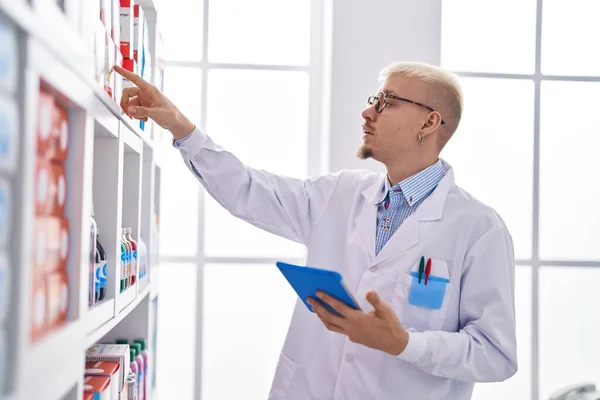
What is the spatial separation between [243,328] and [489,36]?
1.83m

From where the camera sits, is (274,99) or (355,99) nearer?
(355,99)

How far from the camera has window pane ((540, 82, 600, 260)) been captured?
2.91m

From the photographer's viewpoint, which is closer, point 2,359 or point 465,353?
point 2,359

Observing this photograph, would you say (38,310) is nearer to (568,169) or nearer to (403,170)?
(403,170)

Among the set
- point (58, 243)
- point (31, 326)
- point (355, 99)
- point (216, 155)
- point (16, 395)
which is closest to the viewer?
point (16, 395)

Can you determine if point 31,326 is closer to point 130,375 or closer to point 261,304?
point 130,375

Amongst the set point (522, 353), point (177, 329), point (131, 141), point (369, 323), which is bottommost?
point (522, 353)

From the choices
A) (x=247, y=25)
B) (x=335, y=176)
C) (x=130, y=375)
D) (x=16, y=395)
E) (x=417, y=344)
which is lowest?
(x=130, y=375)

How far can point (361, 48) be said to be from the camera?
2617 millimetres

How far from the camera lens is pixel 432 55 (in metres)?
2.64

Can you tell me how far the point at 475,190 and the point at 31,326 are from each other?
241 centimetres

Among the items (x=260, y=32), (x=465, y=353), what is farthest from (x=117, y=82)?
(x=260, y=32)

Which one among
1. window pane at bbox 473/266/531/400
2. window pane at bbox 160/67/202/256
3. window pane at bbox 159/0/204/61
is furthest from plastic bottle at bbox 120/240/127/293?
window pane at bbox 473/266/531/400

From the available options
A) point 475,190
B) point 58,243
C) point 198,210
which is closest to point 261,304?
point 198,210
